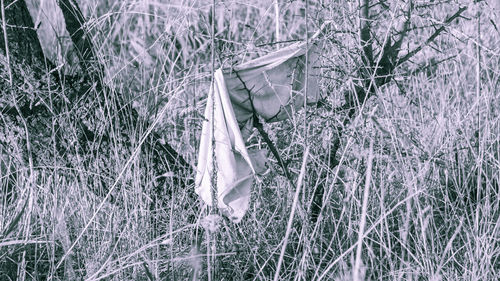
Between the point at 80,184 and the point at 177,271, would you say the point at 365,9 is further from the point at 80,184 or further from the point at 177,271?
the point at 80,184

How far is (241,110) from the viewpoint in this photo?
195cm

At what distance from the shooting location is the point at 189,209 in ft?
7.05

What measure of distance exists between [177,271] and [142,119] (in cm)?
63

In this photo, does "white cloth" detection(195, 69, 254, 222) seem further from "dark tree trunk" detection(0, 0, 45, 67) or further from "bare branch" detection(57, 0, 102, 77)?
"dark tree trunk" detection(0, 0, 45, 67)

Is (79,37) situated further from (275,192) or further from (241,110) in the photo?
(275,192)

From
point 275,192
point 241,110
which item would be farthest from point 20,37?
point 275,192

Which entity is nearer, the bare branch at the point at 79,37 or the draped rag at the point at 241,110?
the draped rag at the point at 241,110

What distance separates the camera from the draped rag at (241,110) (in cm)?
183

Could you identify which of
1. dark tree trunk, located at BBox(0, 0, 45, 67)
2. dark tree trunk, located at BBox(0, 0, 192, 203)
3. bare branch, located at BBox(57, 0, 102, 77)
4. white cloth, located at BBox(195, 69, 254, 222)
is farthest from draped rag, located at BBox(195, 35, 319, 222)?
dark tree trunk, located at BBox(0, 0, 45, 67)

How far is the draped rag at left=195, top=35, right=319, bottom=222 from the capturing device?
1.83 metres

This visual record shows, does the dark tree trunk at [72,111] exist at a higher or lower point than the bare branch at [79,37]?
lower

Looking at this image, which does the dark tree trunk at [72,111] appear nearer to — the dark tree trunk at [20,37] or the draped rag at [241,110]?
the dark tree trunk at [20,37]

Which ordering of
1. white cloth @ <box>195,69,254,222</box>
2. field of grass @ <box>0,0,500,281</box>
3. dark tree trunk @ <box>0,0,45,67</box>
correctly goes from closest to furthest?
1. white cloth @ <box>195,69,254,222</box>
2. field of grass @ <box>0,0,500,281</box>
3. dark tree trunk @ <box>0,0,45,67</box>

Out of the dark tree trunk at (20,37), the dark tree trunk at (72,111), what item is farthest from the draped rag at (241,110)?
the dark tree trunk at (20,37)
